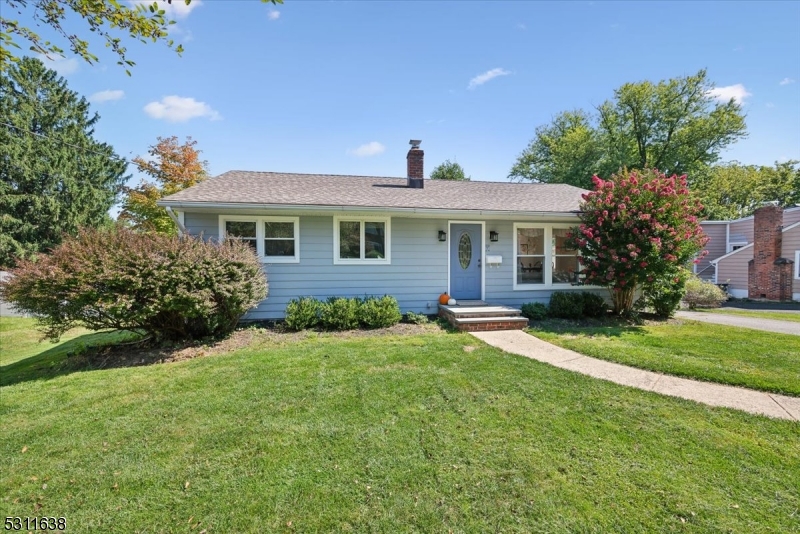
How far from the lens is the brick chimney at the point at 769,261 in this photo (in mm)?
14359

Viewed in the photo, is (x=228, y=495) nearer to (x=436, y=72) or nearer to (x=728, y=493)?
(x=728, y=493)

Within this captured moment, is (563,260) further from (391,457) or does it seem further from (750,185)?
(750,185)

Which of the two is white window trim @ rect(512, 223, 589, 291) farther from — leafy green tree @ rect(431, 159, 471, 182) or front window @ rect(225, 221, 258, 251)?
leafy green tree @ rect(431, 159, 471, 182)

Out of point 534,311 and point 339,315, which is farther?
point 534,311

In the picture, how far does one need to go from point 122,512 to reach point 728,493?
13.4 ft

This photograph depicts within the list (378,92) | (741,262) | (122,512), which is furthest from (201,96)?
(741,262)

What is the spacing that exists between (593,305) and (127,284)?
9.76 m

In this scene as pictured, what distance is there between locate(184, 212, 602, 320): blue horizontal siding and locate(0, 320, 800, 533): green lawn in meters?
3.61

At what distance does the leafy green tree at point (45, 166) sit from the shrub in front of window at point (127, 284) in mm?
18728

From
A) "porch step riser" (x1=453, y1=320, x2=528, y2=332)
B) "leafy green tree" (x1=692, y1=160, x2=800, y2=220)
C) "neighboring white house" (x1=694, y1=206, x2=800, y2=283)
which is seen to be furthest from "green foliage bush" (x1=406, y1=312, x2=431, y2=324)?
"leafy green tree" (x1=692, y1=160, x2=800, y2=220)

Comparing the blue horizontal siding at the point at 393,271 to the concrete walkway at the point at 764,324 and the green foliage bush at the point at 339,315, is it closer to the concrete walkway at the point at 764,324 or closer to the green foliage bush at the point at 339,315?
the green foliage bush at the point at 339,315

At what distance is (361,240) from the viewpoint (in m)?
8.26

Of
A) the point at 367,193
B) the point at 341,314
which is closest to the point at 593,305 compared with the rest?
the point at 341,314

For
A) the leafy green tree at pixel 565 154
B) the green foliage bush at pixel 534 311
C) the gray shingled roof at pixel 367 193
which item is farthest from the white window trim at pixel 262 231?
the leafy green tree at pixel 565 154
